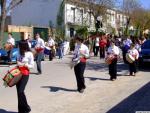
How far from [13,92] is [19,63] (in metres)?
3.36

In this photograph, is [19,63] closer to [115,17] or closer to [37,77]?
[37,77]

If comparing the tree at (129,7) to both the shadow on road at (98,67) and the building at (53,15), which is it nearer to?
the building at (53,15)

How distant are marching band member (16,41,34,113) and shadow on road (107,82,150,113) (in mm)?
2040

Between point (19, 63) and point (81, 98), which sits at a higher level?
point (19, 63)

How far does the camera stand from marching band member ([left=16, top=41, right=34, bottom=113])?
10555 mm

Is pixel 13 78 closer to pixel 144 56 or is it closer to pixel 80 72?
pixel 80 72

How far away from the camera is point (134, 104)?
37.8 ft

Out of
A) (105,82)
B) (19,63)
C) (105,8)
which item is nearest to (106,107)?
(19,63)

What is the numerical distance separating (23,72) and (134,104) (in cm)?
296

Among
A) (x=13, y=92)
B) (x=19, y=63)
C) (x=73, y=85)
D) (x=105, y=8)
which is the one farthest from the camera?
(x=105, y=8)

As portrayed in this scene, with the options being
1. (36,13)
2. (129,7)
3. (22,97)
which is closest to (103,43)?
(22,97)

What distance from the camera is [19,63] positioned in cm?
1086

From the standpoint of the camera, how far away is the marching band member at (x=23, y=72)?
10.6m

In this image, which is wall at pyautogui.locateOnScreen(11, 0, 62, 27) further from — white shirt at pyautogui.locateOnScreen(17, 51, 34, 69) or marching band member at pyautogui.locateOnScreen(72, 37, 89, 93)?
white shirt at pyautogui.locateOnScreen(17, 51, 34, 69)
